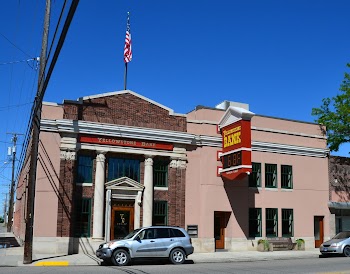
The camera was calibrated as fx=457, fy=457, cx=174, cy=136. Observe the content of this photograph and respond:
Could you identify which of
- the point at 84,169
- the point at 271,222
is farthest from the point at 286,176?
the point at 84,169

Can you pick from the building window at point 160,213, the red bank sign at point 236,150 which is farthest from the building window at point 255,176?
the building window at point 160,213

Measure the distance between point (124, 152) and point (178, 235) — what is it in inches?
247

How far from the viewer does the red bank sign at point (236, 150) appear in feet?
78.5

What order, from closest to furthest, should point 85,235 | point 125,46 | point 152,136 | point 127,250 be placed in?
1. point 127,250
2. point 85,235
3. point 152,136
4. point 125,46

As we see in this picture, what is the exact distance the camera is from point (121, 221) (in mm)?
24047

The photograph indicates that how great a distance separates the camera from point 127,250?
60.3 ft

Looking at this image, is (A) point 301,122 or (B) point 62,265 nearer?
(B) point 62,265

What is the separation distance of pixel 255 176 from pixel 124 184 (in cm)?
831

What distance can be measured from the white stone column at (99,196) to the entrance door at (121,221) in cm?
89

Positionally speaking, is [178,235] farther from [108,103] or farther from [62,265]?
[108,103]

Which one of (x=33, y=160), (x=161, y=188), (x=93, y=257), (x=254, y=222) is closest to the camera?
(x=33, y=160)

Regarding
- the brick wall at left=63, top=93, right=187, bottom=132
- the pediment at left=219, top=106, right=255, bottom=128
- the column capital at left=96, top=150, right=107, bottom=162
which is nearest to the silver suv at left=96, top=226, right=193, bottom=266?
the column capital at left=96, top=150, right=107, bottom=162

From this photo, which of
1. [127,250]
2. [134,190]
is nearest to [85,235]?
[134,190]

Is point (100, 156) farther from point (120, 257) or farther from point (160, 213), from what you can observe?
point (120, 257)
